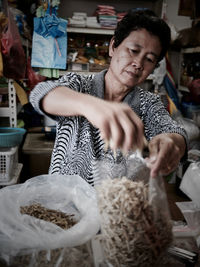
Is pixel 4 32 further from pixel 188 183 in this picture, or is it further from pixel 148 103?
Result: pixel 188 183

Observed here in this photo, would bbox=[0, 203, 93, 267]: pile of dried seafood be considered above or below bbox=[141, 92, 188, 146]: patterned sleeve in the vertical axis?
below

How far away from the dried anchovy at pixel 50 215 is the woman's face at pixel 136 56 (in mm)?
613

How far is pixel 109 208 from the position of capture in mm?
508

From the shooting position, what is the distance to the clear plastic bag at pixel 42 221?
1.72 feet

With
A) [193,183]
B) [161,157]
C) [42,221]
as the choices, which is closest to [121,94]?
[161,157]

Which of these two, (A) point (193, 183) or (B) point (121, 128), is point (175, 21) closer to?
(A) point (193, 183)

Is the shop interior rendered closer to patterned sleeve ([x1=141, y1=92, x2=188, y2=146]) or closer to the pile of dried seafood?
patterned sleeve ([x1=141, y1=92, x2=188, y2=146])

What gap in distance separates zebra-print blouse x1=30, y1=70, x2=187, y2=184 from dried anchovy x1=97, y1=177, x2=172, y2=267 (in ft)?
1.35

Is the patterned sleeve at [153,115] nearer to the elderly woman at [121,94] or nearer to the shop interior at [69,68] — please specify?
the elderly woman at [121,94]

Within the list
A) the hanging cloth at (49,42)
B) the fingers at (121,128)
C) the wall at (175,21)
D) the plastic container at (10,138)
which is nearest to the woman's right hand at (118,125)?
the fingers at (121,128)

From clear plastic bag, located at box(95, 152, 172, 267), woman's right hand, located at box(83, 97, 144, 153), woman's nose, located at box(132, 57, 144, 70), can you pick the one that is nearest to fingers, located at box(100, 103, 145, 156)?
woman's right hand, located at box(83, 97, 144, 153)

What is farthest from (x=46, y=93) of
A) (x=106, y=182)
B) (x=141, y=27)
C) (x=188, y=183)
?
(x=188, y=183)

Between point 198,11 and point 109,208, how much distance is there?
2.44m

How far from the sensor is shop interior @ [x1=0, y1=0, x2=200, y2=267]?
188 cm
